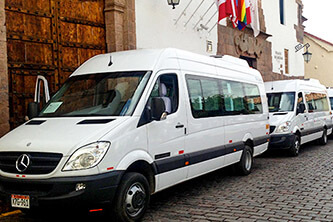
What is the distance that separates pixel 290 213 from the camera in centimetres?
580

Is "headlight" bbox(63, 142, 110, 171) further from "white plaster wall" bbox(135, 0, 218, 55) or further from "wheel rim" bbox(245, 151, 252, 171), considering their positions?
"white plaster wall" bbox(135, 0, 218, 55)

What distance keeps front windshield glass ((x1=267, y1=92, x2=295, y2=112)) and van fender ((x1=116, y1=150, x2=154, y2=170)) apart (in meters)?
7.40

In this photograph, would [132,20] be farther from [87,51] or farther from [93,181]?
[93,181]

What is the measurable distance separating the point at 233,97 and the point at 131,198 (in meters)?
3.97

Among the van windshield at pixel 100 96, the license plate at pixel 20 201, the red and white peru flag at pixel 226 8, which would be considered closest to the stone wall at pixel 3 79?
the van windshield at pixel 100 96

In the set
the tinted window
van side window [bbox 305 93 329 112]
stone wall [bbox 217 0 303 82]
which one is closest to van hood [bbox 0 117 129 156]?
the tinted window

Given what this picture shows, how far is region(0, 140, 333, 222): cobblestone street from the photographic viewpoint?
575cm

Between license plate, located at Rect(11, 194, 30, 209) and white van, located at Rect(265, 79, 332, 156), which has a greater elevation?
white van, located at Rect(265, 79, 332, 156)

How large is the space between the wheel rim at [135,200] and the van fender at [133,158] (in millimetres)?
307

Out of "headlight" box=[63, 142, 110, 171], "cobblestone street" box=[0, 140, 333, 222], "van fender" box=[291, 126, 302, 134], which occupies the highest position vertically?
"headlight" box=[63, 142, 110, 171]

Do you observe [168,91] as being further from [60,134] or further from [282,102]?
[282,102]

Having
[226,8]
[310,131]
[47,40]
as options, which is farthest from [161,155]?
[226,8]

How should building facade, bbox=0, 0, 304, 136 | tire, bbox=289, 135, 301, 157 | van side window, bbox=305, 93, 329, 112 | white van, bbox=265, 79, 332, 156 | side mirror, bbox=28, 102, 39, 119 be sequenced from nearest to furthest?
side mirror, bbox=28, 102, 39, 119 < building facade, bbox=0, 0, 304, 136 < white van, bbox=265, 79, 332, 156 < tire, bbox=289, 135, 301, 157 < van side window, bbox=305, 93, 329, 112

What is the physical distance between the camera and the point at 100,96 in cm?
596
